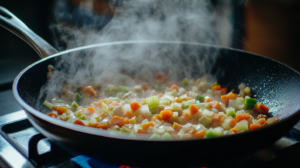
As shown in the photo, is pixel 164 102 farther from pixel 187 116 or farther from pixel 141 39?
pixel 141 39

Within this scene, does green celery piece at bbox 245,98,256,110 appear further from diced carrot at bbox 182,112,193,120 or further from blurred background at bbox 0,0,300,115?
blurred background at bbox 0,0,300,115

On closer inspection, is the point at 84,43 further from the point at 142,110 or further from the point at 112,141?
the point at 112,141

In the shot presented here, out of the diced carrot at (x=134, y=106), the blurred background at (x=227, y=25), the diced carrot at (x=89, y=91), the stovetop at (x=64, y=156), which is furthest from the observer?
the blurred background at (x=227, y=25)

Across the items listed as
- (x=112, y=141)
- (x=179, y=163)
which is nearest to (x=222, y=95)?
(x=179, y=163)

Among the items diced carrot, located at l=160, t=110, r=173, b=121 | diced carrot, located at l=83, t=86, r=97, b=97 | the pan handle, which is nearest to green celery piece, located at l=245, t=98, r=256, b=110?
diced carrot, located at l=160, t=110, r=173, b=121

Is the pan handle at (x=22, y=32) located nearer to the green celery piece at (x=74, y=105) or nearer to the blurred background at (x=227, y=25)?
the green celery piece at (x=74, y=105)

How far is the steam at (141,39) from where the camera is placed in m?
1.89

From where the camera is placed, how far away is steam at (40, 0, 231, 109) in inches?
74.6

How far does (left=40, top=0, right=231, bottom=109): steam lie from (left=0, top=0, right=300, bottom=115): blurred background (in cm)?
5

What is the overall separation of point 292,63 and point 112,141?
235 centimetres

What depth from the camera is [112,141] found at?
2.54ft

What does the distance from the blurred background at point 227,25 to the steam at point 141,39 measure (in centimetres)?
5

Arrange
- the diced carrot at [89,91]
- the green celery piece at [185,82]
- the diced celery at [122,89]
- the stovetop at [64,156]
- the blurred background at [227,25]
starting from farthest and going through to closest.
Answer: the blurred background at [227,25] → the green celery piece at [185,82] → the diced celery at [122,89] → the diced carrot at [89,91] → the stovetop at [64,156]

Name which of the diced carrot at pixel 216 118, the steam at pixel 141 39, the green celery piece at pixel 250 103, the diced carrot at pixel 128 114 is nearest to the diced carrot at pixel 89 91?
the steam at pixel 141 39
